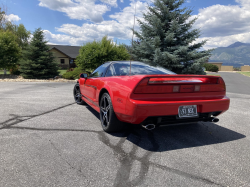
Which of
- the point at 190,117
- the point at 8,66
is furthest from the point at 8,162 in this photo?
the point at 8,66

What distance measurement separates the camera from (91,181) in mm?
1881

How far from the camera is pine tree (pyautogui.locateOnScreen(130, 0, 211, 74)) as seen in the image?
11.8m

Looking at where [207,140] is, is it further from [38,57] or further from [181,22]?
[38,57]

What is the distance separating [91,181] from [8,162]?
1129 millimetres

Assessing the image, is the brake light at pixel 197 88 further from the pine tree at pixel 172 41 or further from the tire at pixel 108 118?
the pine tree at pixel 172 41

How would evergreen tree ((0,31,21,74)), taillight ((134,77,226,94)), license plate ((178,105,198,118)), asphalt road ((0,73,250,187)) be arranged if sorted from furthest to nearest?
evergreen tree ((0,31,21,74)) → license plate ((178,105,198,118)) → taillight ((134,77,226,94)) → asphalt road ((0,73,250,187))

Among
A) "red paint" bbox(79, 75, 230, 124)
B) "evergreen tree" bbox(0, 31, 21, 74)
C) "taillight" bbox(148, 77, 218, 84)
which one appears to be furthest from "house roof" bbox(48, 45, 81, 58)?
"taillight" bbox(148, 77, 218, 84)

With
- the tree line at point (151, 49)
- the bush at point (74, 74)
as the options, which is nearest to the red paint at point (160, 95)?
the tree line at point (151, 49)

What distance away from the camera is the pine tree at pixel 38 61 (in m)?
15.7

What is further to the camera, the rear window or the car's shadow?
the rear window

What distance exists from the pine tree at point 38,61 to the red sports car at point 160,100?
47.7 feet

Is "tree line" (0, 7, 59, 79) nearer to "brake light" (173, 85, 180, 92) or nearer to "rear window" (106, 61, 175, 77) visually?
"rear window" (106, 61, 175, 77)

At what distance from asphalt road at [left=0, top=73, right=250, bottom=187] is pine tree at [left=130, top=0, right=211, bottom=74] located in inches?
332

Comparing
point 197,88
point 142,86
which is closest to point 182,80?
point 197,88
